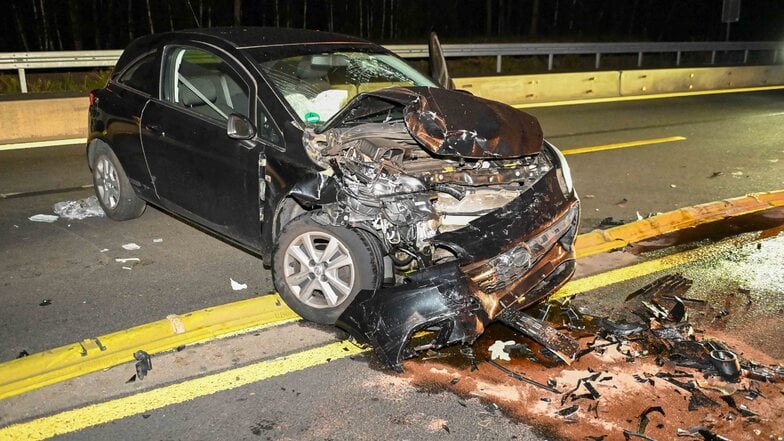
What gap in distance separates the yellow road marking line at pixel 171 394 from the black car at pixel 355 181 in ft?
0.88

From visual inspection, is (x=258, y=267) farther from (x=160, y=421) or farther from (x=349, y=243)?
(x=160, y=421)

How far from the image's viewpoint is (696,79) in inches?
686

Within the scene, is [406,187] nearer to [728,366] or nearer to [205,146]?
[205,146]

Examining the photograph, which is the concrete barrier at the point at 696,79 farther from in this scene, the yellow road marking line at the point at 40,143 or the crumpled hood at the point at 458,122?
the crumpled hood at the point at 458,122

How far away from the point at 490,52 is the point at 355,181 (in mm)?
12725

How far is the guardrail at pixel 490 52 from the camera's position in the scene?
434 inches

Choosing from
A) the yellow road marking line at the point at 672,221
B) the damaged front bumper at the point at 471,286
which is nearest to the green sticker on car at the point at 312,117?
the damaged front bumper at the point at 471,286

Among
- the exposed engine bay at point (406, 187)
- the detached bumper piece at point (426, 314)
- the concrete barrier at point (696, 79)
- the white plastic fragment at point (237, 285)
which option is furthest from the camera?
the concrete barrier at point (696, 79)

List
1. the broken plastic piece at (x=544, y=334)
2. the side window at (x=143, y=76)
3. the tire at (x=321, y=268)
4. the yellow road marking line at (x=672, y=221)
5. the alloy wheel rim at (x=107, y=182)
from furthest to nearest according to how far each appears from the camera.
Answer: the alloy wheel rim at (x=107, y=182) < the yellow road marking line at (x=672, y=221) < the side window at (x=143, y=76) < the tire at (x=321, y=268) < the broken plastic piece at (x=544, y=334)

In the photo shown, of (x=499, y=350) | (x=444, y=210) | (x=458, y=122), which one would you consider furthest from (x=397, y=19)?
(x=499, y=350)

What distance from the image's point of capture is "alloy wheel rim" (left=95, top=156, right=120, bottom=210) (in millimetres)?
6215

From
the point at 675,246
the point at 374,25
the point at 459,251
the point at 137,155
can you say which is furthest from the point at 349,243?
the point at 374,25

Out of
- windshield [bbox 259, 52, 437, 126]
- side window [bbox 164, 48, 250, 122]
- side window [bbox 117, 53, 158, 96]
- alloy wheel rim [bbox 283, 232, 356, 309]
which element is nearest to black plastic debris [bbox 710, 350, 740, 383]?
alloy wheel rim [bbox 283, 232, 356, 309]

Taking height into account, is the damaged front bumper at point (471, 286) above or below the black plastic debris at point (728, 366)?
above
